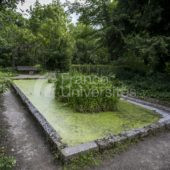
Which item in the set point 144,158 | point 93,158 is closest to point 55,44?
point 93,158

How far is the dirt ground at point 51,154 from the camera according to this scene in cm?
222

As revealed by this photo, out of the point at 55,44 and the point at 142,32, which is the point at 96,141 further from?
the point at 55,44

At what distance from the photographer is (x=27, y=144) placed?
2781 millimetres

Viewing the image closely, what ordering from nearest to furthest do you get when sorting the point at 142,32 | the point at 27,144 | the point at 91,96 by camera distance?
the point at 27,144 < the point at 91,96 < the point at 142,32

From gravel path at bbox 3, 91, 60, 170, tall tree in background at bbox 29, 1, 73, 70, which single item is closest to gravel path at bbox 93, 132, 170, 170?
gravel path at bbox 3, 91, 60, 170

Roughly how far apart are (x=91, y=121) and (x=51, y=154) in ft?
4.03

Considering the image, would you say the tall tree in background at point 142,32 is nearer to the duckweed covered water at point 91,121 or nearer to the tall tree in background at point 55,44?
the duckweed covered water at point 91,121

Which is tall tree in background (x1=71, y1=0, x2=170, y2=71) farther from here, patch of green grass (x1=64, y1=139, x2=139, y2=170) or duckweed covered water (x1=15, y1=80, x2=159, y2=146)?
patch of green grass (x1=64, y1=139, x2=139, y2=170)

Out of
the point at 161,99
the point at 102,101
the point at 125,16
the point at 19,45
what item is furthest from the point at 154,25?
the point at 19,45

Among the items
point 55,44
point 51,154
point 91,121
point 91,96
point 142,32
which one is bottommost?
point 51,154

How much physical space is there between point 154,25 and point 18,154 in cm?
602

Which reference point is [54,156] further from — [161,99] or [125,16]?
[125,16]

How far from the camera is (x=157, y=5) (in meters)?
5.87

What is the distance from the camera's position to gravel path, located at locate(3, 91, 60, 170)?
226 centimetres
